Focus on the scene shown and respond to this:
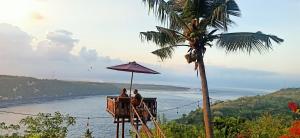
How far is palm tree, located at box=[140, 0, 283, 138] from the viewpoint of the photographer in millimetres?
12969

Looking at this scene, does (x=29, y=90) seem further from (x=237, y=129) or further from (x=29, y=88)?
(x=237, y=129)

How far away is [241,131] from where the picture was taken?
63.5 feet

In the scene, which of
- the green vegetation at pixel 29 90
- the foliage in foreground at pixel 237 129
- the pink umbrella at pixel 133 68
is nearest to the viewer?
the pink umbrella at pixel 133 68

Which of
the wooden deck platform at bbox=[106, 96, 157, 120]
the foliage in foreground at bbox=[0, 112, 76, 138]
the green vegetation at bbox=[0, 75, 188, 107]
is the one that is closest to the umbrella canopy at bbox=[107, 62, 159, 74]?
the wooden deck platform at bbox=[106, 96, 157, 120]

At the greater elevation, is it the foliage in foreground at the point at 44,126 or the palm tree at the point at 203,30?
the palm tree at the point at 203,30

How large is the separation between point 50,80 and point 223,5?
628 feet

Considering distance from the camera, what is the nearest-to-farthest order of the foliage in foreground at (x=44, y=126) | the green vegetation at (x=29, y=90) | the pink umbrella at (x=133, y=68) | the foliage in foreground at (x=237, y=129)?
the pink umbrella at (x=133, y=68), the foliage in foreground at (x=44, y=126), the foliage in foreground at (x=237, y=129), the green vegetation at (x=29, y=90)

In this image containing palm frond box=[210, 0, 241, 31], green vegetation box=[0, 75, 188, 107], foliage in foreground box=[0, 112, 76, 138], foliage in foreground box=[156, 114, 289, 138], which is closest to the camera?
palm frond box=[210, 0, 241, 31]

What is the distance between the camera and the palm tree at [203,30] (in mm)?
12969

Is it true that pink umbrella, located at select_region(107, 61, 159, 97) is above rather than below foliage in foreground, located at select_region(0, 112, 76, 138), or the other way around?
above

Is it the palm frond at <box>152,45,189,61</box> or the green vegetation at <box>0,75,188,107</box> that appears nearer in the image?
the palm frond at <box>152,45,189,61</box>

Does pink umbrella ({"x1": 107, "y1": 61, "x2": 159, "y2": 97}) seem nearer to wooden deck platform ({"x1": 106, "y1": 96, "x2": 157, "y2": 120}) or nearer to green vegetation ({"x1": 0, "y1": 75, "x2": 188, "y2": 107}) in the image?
wooden deck platform ({"x1": 106, "y1": 96, "x2": 157, "y2": 120})

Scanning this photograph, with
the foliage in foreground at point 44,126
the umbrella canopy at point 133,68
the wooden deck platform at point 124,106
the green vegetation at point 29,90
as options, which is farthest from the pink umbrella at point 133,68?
the green vegetation at point 29,90

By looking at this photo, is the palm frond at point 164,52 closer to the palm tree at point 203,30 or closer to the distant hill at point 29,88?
the palm tree at point 203,30
